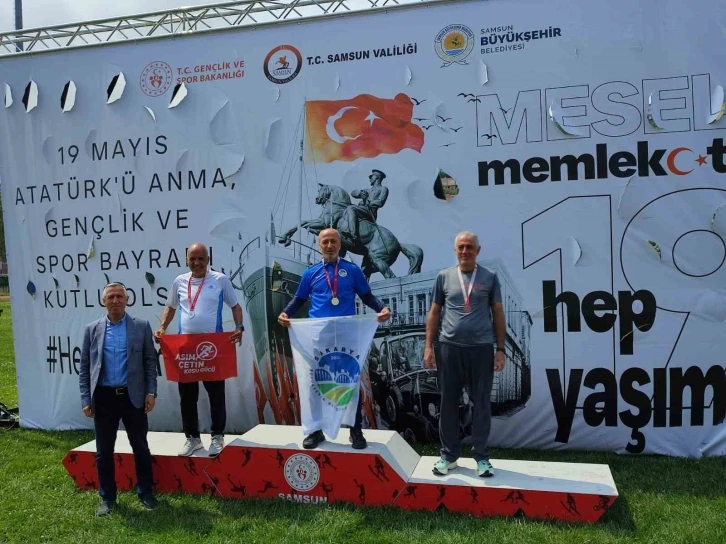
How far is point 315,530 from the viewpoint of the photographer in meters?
3.27

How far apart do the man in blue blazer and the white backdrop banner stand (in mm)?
1513

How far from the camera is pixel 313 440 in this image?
376cm

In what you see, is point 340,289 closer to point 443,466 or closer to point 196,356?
point 196,356

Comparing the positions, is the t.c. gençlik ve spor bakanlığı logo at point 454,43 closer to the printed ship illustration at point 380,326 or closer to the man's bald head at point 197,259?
the printed ship illustration at point 380,326

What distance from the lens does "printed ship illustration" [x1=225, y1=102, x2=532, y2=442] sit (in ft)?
15.3

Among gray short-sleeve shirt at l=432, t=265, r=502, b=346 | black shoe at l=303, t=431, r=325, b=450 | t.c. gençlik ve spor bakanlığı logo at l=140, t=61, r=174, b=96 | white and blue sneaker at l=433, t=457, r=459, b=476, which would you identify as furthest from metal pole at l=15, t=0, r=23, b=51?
white and blue sneaker at l=433, t=457, r=459, b=476

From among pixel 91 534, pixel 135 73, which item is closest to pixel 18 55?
pixel 135 73

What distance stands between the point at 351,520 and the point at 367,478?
277mm

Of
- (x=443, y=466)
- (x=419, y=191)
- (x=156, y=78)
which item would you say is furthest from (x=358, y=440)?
(x=156, y=78)

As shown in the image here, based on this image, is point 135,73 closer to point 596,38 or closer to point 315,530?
point 596,38

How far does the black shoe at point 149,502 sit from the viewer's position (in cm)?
365

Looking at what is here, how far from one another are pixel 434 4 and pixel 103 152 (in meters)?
3.17

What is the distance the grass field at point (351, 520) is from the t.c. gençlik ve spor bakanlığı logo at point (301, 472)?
0.41ft

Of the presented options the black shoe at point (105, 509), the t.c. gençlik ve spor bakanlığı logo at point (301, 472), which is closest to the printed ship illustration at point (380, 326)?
the t.c. gençlik ve spor bakanlığı logo at point (301, 472)
